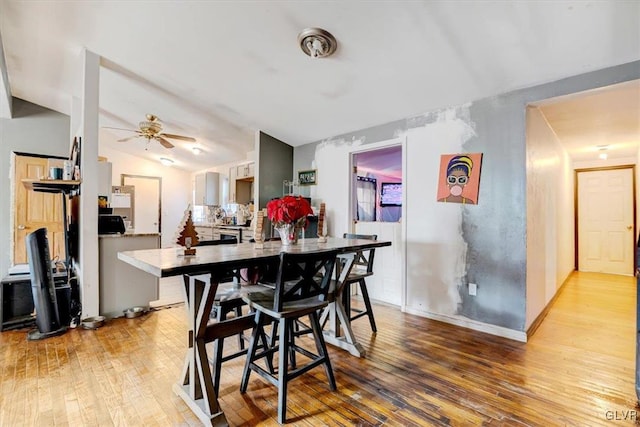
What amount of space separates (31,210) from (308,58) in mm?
5445

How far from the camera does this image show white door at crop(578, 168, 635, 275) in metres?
5.69

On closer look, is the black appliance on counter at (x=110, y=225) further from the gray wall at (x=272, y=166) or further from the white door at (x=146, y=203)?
the white door at (x=146, y=203)

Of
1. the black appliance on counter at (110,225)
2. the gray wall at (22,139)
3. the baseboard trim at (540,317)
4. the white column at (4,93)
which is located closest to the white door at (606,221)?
the baseboard trim at (540,317)

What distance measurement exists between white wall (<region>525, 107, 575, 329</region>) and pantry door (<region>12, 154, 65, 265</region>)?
21.7 ft

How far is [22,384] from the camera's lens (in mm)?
2059

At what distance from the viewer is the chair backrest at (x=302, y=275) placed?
1721mm

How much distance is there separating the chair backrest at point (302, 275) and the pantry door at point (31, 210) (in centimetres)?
515

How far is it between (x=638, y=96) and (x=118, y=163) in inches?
338

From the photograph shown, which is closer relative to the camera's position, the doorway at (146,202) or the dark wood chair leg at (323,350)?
the dark wood chair leg at (323,350)

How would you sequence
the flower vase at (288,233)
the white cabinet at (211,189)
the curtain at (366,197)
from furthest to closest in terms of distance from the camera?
1. the white cabinet at (211,189)
2. the curtain at (366,197)
3. the flower vase at (288,233)

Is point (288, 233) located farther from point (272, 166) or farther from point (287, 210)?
point (272, 166)

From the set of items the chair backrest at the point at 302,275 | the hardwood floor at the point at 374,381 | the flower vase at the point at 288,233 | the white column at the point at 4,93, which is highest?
the white column at the point at 4,93

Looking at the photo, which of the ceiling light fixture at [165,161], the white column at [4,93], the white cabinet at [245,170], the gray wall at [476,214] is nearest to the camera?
the gray wall at [476,214]

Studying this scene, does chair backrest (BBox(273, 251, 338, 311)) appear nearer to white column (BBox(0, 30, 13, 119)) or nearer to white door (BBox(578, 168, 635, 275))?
white column (BBox(0, 30, 13, 119))
